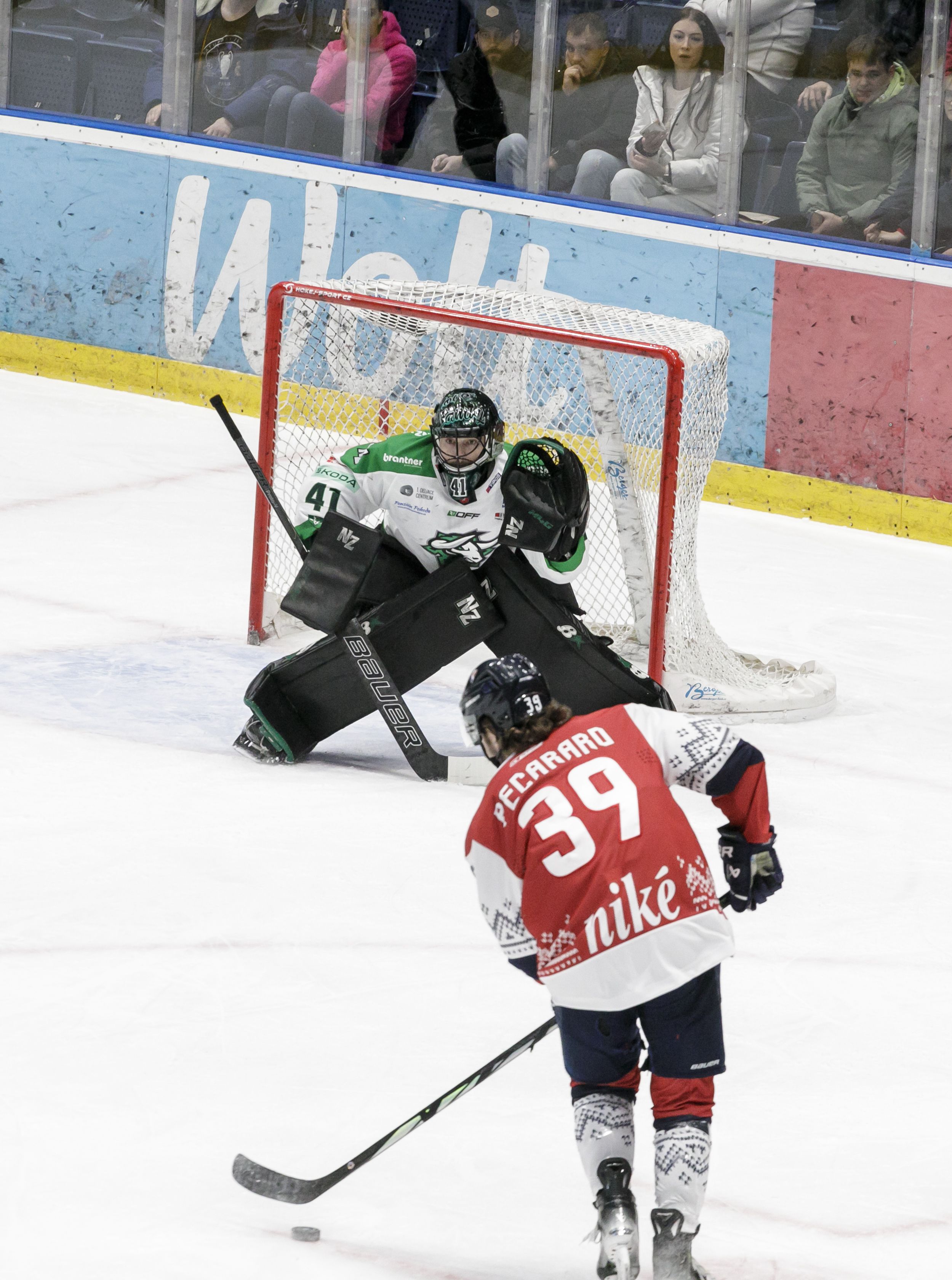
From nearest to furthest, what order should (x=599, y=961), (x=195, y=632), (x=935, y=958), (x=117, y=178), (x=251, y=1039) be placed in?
(x=599, y=961) < (x=251, y=1039) < (x=935, y=958) < (x=195, y=632) < (x=117, y=178)

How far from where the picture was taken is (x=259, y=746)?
5.00m

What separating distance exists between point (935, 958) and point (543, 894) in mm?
1653

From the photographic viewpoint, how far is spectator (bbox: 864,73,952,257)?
23.4ft

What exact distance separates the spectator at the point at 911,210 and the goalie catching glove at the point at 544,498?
9.68 feet

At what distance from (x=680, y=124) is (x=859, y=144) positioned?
73cm

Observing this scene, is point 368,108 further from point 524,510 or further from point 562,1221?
point 562,1221

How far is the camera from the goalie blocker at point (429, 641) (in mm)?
4902

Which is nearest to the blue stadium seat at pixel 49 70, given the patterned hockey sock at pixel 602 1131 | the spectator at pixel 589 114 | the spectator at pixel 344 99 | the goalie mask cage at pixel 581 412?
the spectator at pixel 344 99

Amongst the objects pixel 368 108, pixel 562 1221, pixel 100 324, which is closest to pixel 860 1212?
pixel 562 1221

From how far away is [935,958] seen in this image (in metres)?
4.03

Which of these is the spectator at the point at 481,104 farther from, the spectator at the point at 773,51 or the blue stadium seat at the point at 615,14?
the spectator at the point at 773,51

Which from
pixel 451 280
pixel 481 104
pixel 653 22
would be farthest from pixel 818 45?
pixel 451 280

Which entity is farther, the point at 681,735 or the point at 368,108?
the point at 368,108

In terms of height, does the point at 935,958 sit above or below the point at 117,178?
below
